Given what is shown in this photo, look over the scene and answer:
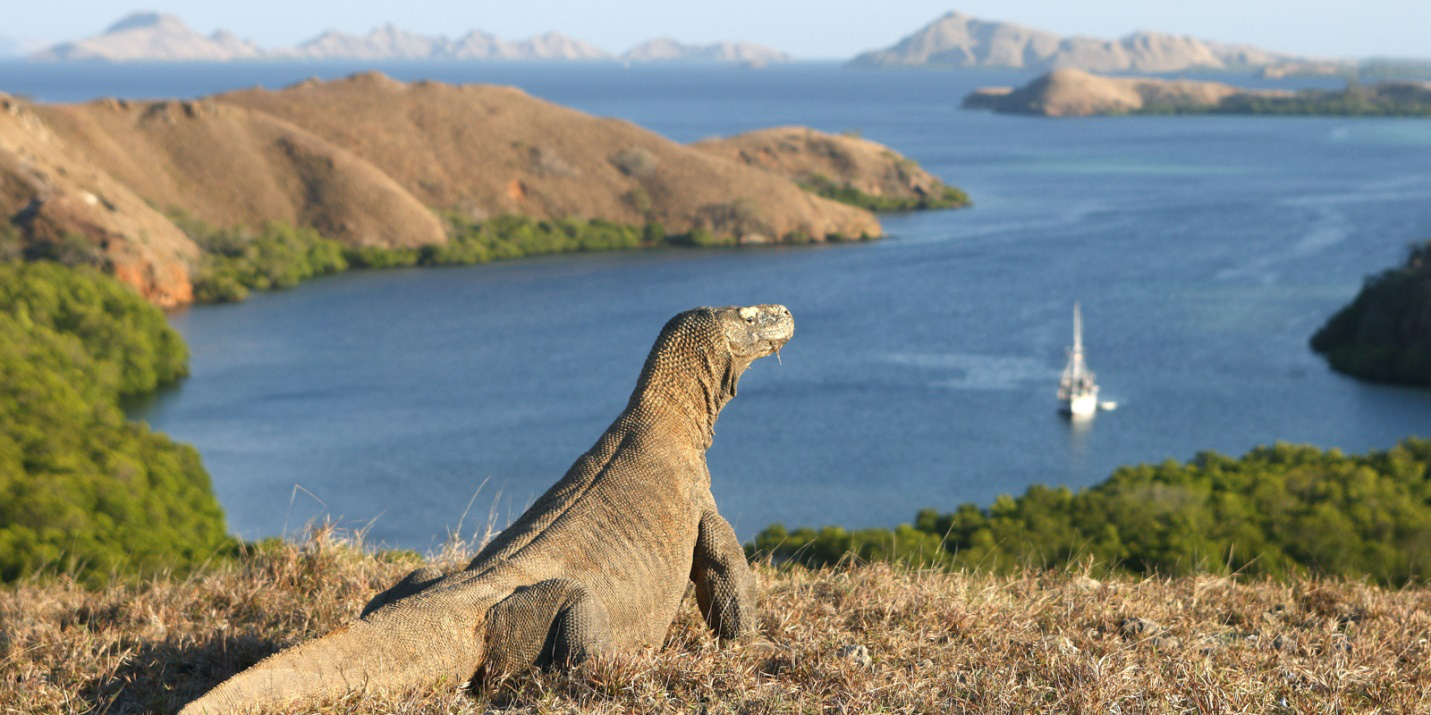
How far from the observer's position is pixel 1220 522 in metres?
32.0

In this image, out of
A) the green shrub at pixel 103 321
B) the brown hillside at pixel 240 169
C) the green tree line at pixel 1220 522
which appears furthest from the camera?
the brown hillside at pixel 240 169

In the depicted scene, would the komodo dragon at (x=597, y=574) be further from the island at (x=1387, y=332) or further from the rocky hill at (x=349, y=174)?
the rocky hill at (x=349, y=174)

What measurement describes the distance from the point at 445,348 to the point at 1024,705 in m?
74.8

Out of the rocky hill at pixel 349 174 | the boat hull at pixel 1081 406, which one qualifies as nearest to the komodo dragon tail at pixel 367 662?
the boat hull at pixel 1081 406

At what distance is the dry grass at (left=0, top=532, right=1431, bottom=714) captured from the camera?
22.1 feet

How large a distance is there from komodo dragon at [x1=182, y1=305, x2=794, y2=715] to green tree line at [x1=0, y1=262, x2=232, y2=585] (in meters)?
6.72

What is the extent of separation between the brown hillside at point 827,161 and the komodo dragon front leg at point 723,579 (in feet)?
435

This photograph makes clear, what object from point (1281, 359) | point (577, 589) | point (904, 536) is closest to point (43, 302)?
point (904, 536)

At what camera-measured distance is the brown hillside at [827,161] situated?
141875 millimetres

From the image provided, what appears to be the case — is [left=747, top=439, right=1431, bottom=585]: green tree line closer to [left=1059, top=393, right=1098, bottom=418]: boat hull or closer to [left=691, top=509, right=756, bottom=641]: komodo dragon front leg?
[left=691, top=509, right=756, bottom=641]: komodo dragon front leg

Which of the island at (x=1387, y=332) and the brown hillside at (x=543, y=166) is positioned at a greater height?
the brown hillside at (x=543, y=166)

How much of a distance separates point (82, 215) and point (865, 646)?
84146mm

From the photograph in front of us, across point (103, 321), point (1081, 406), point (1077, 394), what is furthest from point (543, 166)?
point (1081, 406)

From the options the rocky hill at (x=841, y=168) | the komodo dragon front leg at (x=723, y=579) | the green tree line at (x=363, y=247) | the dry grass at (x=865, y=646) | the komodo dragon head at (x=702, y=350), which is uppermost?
the komodo dragon head at (x=702, y=350)
